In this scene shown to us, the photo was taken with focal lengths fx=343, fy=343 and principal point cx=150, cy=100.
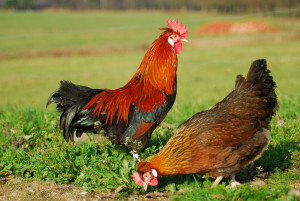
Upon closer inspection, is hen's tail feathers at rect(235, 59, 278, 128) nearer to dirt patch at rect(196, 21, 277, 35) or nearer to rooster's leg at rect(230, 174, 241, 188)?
rooster's leg at rect(230, 174, 241, 188)

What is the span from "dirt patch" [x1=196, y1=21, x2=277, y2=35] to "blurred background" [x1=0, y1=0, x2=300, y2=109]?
80mm

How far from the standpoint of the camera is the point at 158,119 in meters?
4.24

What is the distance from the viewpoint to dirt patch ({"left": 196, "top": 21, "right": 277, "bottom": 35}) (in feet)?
82.2

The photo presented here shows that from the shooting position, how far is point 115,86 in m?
14.6

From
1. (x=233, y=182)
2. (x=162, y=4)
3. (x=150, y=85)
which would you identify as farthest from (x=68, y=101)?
(x=162, y=4)

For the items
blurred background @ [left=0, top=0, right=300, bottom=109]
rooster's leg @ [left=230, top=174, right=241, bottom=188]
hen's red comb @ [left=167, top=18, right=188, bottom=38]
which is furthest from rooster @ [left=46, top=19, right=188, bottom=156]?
blurred background @ [left=0, top=0, right=300, bottom=109]

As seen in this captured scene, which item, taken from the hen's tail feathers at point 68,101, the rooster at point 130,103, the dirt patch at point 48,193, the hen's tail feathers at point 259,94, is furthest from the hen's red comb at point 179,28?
the dirt patch at point 48,193

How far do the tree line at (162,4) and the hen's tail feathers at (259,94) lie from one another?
979 centimetres

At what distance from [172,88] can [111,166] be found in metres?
1.26

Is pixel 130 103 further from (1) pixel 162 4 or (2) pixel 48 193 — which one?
(1) pixel 162 4

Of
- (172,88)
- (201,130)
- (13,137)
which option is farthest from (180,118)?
(13,137)

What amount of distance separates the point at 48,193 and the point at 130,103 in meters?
1.42

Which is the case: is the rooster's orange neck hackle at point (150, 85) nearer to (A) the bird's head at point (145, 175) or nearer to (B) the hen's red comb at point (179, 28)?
(B) the hen's red comb at point (179, 28)

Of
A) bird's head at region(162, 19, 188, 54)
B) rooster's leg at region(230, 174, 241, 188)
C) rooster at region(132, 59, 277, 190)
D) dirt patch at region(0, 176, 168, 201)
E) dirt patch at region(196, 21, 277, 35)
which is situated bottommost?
dirt patch at region(0, 176, 168, 201)
